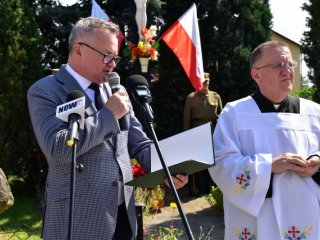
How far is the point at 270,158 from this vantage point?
9.81 ft

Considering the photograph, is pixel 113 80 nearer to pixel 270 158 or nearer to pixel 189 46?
pixel 270 158

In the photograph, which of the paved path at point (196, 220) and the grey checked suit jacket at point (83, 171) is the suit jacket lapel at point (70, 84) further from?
the paved path at point (196, 220)

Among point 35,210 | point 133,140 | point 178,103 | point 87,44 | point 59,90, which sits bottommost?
point 35,210

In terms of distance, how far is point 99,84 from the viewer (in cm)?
268

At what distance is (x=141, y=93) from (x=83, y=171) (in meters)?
0.47

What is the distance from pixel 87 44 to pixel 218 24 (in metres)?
9.72

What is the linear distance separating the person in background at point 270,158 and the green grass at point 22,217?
3.56 m

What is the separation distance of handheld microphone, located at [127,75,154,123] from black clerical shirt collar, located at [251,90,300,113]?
3.36 feet

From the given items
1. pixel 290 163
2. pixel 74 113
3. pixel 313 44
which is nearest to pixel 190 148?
pixel 74 113

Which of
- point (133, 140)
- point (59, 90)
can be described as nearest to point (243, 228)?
point (133, 140)

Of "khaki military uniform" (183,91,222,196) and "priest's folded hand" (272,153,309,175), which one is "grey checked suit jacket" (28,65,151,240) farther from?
"khaki military uniform" (183,91,222,196)

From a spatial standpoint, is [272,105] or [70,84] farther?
[272,105]

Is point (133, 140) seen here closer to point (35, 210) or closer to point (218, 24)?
point (35, 210)

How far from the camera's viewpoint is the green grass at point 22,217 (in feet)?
20.9
